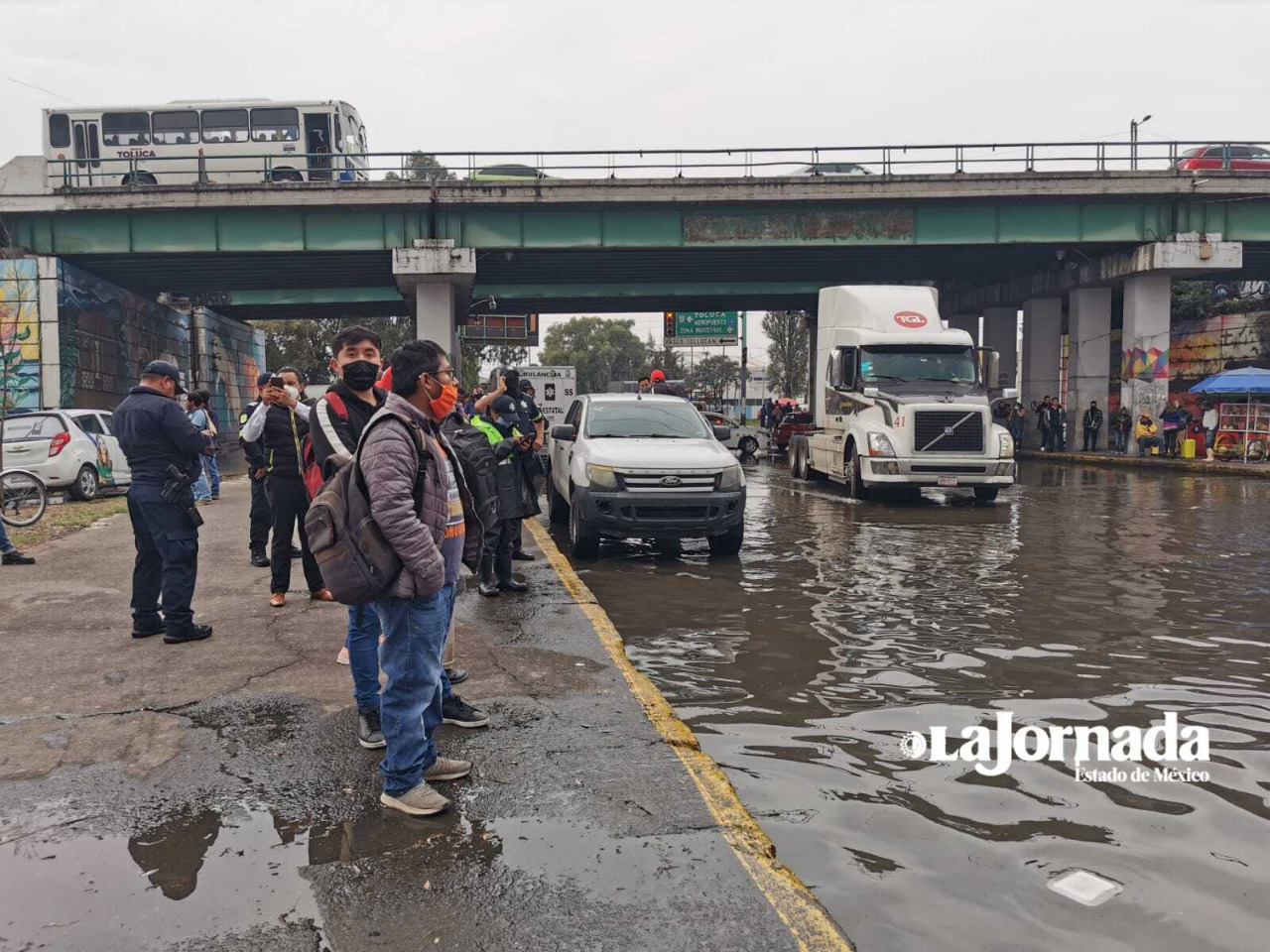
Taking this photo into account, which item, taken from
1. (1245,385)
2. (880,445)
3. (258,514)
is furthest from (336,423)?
(1245,385)

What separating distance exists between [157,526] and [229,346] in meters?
37.4

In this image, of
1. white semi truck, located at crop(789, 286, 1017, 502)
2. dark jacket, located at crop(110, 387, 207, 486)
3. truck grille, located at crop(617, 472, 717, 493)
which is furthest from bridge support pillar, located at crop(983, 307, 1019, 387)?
dark jacket, located at crop(110, 387, 207, 486)

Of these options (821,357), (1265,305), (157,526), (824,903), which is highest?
(1265,305)

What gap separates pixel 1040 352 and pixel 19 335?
105ft

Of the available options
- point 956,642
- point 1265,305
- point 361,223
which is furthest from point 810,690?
point 1265,305

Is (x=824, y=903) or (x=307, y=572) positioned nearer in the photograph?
(x=824, y=903)

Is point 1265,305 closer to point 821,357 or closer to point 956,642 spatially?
point 821,357

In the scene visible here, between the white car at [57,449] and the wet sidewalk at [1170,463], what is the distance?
901 inches

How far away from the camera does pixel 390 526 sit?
148 inches

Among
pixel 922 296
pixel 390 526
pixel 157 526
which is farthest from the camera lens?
pixel 922 296

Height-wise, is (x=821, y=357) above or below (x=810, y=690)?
above

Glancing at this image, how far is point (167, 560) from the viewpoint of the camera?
6531 millimetres

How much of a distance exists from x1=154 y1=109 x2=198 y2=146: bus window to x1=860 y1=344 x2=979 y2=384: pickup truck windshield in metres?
21.9

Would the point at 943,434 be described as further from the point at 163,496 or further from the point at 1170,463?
the point at 1170,463
